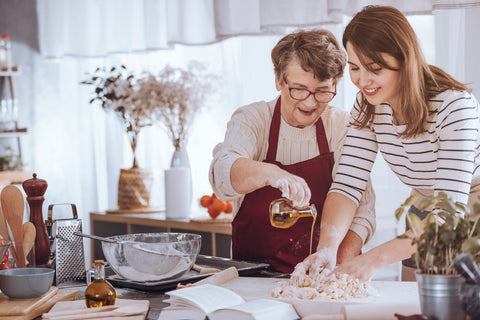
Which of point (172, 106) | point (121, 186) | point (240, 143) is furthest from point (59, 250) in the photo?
point (121, 186)

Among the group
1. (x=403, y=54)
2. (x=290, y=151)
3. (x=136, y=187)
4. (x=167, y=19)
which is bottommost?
(x=136, y=187)

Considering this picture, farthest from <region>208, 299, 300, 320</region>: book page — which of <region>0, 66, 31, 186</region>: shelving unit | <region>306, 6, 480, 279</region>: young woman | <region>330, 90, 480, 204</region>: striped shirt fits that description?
<region>0, 66, 31, 186</region>: shelving unit

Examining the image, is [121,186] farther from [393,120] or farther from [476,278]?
[476,278]

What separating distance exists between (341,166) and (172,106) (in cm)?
151

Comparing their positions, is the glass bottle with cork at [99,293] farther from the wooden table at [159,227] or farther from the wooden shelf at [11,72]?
the wooden shelf at [11,72]

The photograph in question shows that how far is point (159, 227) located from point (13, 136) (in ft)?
6.29

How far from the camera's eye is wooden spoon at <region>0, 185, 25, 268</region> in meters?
1.49

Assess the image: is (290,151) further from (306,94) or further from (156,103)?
(156,103)

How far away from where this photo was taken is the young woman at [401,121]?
5.09 feet

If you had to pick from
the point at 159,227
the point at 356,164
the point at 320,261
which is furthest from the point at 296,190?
the point at 159,227

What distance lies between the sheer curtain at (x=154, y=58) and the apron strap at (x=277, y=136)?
0.78 meters

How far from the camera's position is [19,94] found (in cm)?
475

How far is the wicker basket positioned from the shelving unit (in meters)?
1.24

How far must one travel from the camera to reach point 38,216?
1583mm
